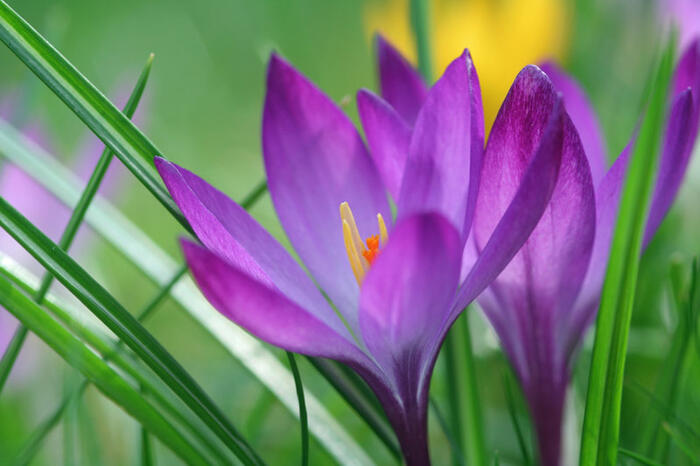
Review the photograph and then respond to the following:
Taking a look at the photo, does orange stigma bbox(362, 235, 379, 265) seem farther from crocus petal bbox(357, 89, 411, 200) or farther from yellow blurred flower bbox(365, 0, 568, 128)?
yellow blurred flower bbox(365, 0, 568, 128)

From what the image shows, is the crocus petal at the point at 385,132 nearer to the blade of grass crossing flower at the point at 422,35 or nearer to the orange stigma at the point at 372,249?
the orange stigma at the point at 372,249

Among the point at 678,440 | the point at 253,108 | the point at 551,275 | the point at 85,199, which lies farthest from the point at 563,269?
the point at 253,108

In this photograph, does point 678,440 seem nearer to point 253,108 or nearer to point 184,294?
point 184,294

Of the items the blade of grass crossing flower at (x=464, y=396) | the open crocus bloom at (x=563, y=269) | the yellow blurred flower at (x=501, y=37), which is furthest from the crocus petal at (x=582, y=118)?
the yellow blurred flower at (x=501, y=37)

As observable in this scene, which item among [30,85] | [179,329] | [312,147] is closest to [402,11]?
[179,329]

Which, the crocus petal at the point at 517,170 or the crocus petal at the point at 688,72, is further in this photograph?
the crocus petal at the point at 688,72

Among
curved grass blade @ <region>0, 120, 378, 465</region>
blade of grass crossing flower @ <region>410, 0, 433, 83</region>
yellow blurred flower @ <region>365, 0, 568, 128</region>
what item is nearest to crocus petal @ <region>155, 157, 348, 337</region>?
curved grass blade @ <region>0, 120, 378, 465</region>
